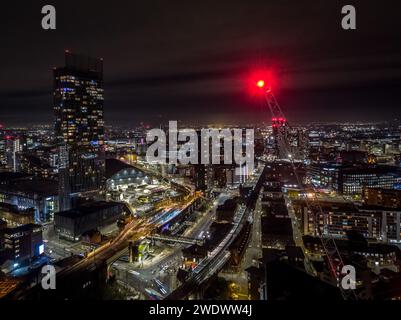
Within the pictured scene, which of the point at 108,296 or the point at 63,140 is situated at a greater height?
the point at 63,140

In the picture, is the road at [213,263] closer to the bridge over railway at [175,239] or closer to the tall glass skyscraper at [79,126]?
the bridge over railway at [175,239]

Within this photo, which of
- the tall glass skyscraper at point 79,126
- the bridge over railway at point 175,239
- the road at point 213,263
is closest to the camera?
the road at point 213,263

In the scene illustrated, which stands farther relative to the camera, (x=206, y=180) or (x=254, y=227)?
(x=206, y=180)

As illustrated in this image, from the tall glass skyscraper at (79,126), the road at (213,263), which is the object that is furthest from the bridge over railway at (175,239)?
the tall glass skyscraper at (79,126)

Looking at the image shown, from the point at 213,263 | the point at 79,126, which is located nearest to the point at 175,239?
the point at 213,263

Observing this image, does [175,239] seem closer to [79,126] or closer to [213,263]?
[213,263]

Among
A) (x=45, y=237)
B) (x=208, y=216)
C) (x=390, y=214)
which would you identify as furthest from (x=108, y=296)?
(x=390, y=214)

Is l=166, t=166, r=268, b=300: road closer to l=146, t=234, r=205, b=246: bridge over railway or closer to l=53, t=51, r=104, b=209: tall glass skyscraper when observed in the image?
l=146, t=234, r=205, b=246: bridge over railway
